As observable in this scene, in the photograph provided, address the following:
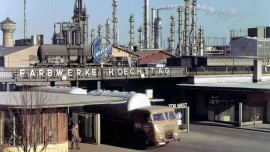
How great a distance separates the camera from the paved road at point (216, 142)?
81.5 feet

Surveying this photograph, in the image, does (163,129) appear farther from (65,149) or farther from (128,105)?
(65,149)

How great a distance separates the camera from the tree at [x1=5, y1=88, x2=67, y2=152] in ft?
58.7

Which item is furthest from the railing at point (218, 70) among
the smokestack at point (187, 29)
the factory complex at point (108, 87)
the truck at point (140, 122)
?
the smokestack at point (187, 29)

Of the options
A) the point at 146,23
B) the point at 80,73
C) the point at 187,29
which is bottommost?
the point at 80,73

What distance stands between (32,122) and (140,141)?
30.7 ft

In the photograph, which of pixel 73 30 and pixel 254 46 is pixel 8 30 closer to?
pixel 73 30

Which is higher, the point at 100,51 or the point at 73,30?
the point at 73,30

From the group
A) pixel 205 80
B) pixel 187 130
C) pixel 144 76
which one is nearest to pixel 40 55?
pixel 144 76

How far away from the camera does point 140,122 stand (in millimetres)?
25781

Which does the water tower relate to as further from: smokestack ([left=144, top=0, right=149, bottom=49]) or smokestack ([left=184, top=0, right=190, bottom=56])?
smokestack ([left=184, top=0, right=190, bottom=56])

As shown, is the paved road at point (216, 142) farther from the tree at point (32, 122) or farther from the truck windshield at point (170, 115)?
the tree at point (32, 122)

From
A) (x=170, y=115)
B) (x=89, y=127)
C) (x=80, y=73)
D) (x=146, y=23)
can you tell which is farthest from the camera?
(x=146, y=23)

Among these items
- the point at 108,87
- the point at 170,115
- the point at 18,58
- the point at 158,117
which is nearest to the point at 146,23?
the point at 18,58

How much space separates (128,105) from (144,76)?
52.8 ft
